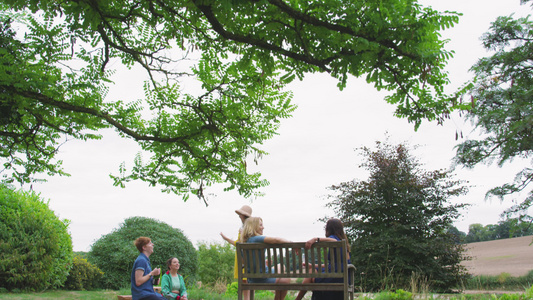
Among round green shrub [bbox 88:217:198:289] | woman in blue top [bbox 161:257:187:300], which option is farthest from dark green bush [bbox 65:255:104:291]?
woman in blue top [bbox 161:257:187:300]

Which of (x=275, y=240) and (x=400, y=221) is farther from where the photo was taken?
(x=400, y=221)

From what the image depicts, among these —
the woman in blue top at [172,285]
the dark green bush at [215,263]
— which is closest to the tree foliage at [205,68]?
the woman in blue top at [172,285]

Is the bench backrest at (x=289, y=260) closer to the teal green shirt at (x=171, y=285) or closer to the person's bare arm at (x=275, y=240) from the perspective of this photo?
the person's bare arm at (x=275, y=240)

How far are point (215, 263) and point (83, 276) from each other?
3.87m

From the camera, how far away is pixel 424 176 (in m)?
14.4

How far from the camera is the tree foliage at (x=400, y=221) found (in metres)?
12.8

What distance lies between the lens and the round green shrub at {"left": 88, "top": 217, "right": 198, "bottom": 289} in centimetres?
1109

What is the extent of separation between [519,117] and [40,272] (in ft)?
49.3

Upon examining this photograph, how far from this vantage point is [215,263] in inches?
527

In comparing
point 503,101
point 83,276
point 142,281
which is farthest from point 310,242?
point 503,101

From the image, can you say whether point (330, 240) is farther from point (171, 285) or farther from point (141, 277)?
point (171, 285)

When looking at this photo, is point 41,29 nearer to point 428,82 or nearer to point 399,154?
point 428,82

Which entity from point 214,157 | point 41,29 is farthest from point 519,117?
point 41,29

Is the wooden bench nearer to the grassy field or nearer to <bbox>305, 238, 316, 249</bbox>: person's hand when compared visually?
<bbox>305, 238, 316, 249</bbox>: person's hand
